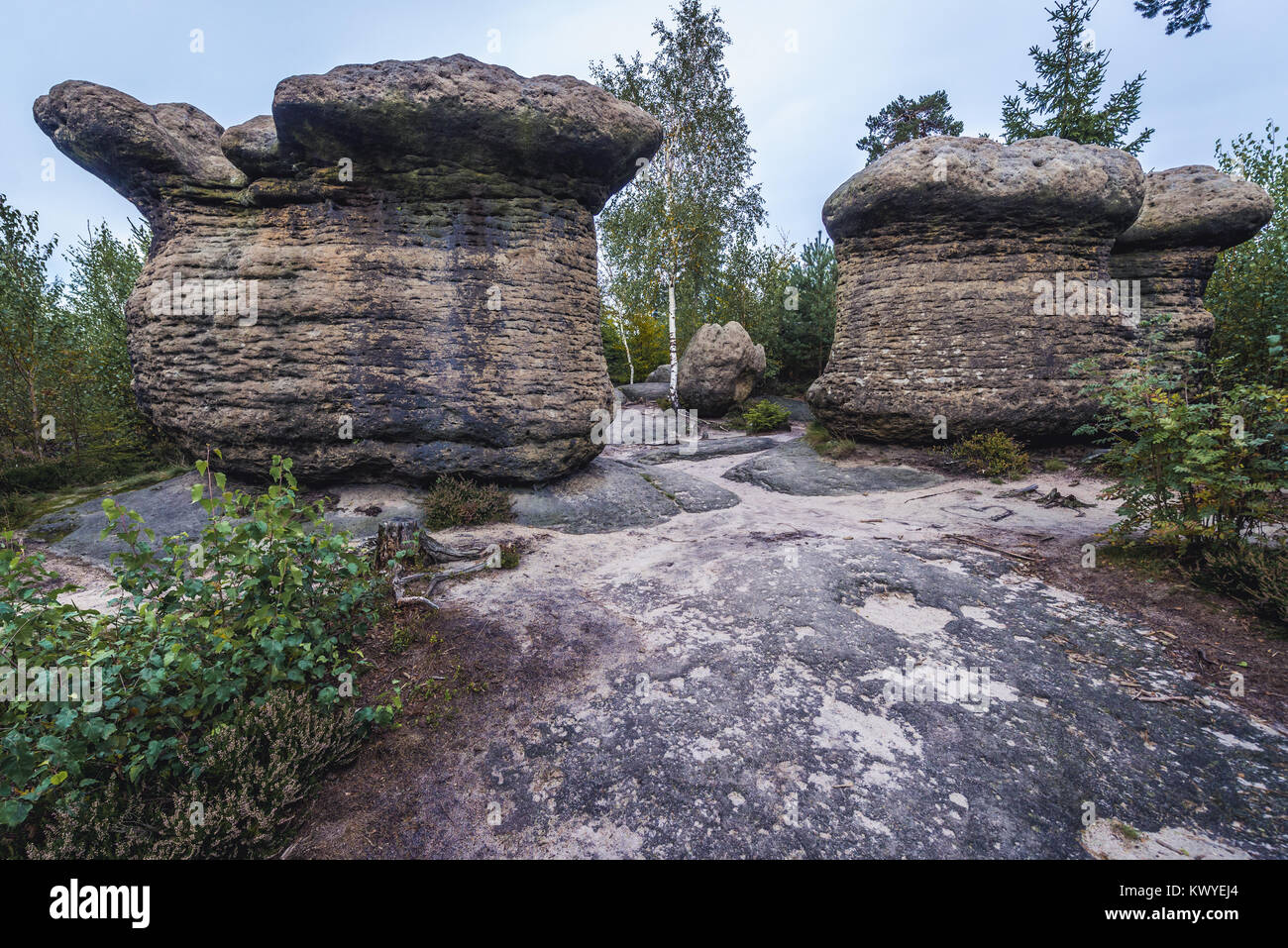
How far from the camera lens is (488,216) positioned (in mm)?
7906

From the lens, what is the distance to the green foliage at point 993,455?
9.88 m

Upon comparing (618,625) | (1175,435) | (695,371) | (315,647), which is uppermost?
(695,371)

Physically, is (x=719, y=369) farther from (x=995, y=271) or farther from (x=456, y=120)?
(x=456, y=120)

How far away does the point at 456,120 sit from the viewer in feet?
23.1

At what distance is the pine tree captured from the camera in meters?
18.7

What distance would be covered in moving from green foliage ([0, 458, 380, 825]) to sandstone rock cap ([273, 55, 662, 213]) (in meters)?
6.53

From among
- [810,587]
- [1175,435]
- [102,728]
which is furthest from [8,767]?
[1175,435]

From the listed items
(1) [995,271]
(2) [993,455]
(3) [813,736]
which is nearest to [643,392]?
(1) [995,271]

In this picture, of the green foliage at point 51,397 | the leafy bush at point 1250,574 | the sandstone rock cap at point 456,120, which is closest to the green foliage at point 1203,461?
the leafy bush at point 1250,574

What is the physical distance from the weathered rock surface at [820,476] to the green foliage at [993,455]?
0.80 meters

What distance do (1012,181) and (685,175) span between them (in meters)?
13.5

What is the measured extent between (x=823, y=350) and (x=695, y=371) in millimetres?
6549

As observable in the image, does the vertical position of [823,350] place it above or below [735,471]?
above

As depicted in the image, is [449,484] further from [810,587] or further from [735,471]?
[735,471]
